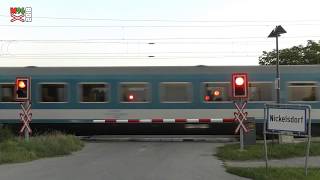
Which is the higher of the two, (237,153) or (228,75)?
(228,75)

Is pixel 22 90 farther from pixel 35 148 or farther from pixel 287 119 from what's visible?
pixel 287 119

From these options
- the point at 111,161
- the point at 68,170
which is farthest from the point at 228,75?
the point at 68,170

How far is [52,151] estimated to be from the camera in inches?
751

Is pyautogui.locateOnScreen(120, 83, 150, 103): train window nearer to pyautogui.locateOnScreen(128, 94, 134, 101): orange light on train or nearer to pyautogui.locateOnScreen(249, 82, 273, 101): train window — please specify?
pyautogui.locateOnScreen(128, 94, 134, 101): orange light on train

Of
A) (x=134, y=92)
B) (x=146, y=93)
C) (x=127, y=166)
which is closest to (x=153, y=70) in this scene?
(x=146, y=93)

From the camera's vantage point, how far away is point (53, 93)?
89.5 ft

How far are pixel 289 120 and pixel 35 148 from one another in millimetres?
8755

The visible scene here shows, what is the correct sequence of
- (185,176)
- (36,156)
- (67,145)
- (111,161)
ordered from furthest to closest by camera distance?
(67,145) → (36,156) → (111,161) → (185,176)

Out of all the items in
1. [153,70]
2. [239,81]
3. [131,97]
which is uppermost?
[153,70]

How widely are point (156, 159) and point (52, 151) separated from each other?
364 cm

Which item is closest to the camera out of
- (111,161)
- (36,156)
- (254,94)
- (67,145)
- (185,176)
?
(185,176)

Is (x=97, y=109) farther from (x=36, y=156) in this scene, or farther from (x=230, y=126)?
(x=36, y=156)

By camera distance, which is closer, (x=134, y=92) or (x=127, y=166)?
(x=127, y=166)

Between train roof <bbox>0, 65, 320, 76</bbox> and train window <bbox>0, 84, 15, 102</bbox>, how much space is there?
0.60m
